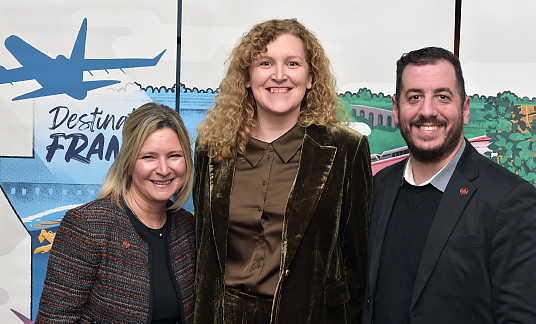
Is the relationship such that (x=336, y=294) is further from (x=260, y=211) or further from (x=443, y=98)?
(x=443, y=98)

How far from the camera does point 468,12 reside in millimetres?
2396

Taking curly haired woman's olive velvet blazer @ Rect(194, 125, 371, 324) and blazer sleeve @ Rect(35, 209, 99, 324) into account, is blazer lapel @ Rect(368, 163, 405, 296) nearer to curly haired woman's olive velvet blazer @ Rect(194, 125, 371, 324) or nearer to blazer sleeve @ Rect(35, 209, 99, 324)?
curly haired woman's olive velvet blazer @ Rect(194, 125, 371, 324)

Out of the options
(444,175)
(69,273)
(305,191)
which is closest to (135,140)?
(69,273)

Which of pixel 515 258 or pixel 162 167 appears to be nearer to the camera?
pixel 515 258

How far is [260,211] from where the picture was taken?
1.86m

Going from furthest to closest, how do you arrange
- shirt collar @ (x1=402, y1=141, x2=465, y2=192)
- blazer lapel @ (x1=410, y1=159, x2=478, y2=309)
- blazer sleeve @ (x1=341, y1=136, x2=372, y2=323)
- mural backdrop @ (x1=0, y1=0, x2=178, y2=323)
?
mural backdrop @ (x1=0, y1=0, x2=178, y2=323) → blazer sleeve @ (x1=341, y1=136, x2=372, y2=323) → shirt collar @ (x1=402, y1=141, x2=465, y2=192) → blazer lapel @ (x1=410, y1=159, x2=478, y2=309)

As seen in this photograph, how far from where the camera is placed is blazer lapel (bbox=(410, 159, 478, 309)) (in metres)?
1.56

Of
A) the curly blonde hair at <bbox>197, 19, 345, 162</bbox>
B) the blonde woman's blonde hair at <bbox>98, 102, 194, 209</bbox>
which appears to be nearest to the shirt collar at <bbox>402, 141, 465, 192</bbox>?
the curly blonde hair at <bbox>197, 19, 345, 162</bbox>

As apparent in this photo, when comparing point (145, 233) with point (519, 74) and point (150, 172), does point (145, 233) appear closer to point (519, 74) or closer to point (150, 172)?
point (150, 172)

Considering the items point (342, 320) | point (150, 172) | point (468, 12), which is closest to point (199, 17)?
point (150, 172)

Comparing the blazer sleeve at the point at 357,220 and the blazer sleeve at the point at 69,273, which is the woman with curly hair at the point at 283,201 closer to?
the blazer sleeve at the point at 357,220

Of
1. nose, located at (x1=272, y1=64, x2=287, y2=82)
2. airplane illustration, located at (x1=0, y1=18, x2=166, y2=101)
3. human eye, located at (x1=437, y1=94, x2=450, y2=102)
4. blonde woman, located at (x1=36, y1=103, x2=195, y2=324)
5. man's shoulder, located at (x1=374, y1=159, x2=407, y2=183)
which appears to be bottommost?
blonde woman, located at (x1=36, y1=103, x2=195, y2=324)

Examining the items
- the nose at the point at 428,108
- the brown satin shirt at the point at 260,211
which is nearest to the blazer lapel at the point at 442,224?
the nose at the point at 428,108

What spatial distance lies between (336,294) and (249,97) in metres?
0.88
